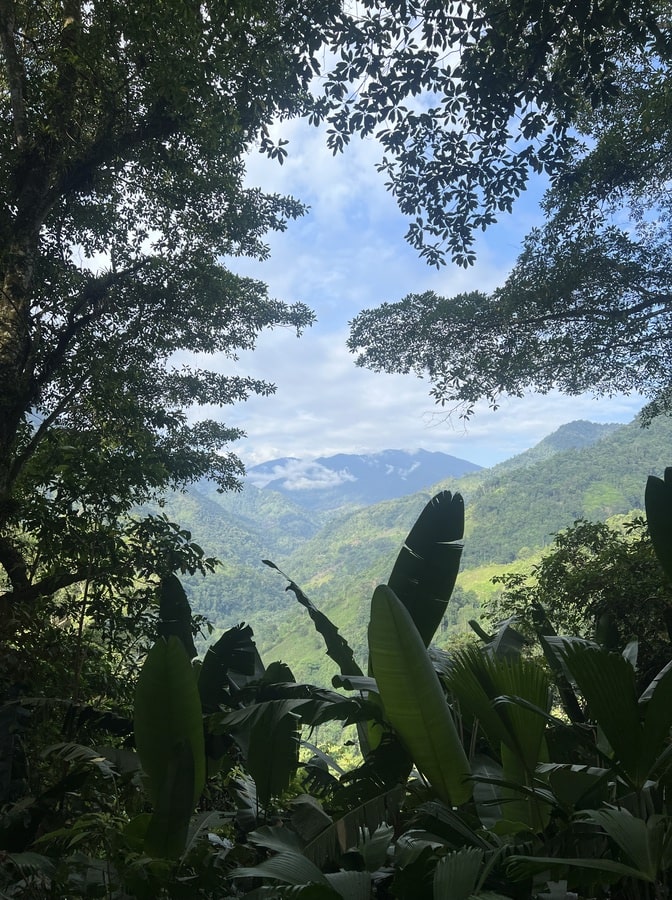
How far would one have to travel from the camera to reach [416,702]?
5.70 ft

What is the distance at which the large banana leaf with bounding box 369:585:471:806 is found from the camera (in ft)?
5.68

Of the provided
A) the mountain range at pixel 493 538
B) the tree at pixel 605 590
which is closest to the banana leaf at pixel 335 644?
the tree at pixel 605 590

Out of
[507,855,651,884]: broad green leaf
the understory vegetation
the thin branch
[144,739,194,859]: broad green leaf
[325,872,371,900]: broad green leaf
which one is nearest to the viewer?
[507,855,651,884]: broad green leaf

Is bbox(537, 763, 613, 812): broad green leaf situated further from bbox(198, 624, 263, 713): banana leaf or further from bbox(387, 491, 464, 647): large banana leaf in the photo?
bbox(198, 624, 263, 713): banana leaf

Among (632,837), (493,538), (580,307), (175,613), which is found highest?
(580,307)

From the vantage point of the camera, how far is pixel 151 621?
3834 mm

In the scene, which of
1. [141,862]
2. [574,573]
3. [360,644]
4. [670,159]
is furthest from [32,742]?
[360,644]

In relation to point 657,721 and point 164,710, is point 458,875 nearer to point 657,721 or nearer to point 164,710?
point 657,721

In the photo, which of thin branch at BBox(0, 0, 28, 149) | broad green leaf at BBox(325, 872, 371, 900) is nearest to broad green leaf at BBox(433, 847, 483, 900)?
broad green leaf at BBox(325, 872, 371, 900)

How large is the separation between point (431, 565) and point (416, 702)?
0.76m

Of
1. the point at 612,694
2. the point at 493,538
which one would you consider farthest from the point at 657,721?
the point at 493,538

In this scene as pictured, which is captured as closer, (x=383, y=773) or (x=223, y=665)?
(x=383, y=773)

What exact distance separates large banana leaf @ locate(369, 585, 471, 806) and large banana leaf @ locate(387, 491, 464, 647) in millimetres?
567

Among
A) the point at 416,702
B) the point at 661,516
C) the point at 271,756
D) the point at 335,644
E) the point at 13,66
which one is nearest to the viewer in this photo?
the point at 416,702
